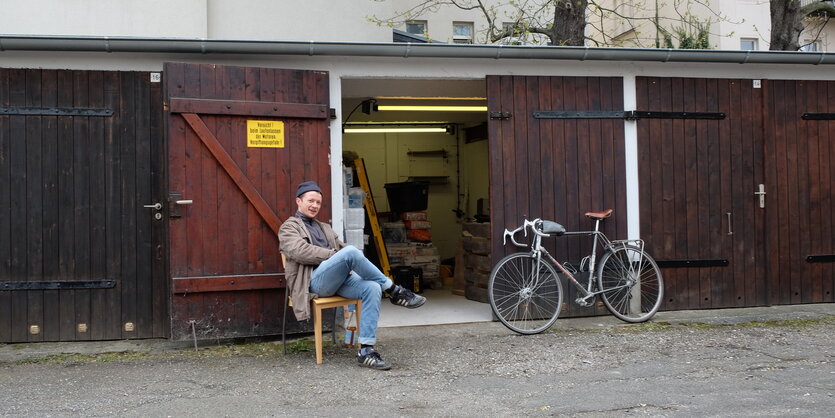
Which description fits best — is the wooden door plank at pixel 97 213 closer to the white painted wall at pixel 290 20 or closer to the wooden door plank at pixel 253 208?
the wooden door plank at pixel 253 208

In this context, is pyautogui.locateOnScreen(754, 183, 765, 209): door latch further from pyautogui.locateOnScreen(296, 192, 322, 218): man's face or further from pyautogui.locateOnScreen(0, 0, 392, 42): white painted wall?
pyautogui.locateOnScreen(0, 0, 392, 42): white painted wall

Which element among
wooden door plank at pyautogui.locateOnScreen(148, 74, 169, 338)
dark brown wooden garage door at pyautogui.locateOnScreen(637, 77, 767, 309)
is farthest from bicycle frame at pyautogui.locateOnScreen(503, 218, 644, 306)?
wooden door plank at pyautogui.locateOnScreen(148, 74, 169, 338)

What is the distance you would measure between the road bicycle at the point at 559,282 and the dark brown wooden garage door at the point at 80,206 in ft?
9.78

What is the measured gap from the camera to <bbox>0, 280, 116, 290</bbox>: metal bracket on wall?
20.0 ft

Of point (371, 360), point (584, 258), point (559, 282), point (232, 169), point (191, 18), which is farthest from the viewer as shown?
point (191, 18)

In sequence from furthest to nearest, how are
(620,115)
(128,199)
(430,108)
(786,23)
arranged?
(786,23) → (430,108) → (620,115) → (128,199)

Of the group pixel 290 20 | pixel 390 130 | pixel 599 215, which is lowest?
pixel 599 215

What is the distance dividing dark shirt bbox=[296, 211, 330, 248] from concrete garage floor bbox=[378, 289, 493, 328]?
5.01ft

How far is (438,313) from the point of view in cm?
764

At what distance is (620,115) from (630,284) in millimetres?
1609

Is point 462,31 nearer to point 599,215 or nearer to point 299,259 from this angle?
point 599,215

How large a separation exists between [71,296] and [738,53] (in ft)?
20.7

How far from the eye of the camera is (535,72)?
710 cm

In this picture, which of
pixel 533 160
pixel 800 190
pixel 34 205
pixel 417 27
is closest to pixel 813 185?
pixel 800 190
